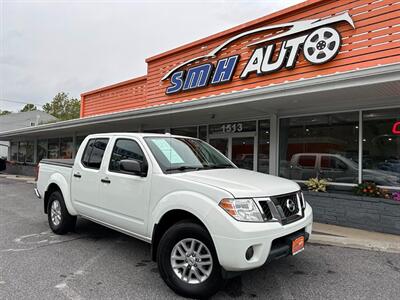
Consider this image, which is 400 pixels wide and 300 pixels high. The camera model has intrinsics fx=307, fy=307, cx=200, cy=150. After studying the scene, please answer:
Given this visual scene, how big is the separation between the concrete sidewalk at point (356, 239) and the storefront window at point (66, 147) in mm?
15657

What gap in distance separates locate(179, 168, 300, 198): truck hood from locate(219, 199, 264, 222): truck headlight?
A: 72 mm

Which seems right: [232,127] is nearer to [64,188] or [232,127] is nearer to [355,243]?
[355,243]

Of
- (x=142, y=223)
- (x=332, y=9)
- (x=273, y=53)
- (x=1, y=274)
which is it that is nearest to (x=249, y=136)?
(x=273, y=53)

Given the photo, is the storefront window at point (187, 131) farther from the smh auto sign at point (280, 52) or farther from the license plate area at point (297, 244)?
the license plate area at point (297, 244)

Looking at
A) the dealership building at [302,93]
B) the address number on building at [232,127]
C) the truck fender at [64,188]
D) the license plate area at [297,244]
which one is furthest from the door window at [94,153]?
the address number on building at [232,127]

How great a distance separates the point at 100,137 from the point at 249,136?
5.66 meters

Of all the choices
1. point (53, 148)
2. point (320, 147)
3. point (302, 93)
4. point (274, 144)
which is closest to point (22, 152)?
point (53, 148)

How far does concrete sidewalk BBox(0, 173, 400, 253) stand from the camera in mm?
5227

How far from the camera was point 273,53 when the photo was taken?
8977mm

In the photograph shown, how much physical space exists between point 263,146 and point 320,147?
5.92 feet

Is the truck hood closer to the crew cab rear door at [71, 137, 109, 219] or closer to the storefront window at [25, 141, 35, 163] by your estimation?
the crew cab rear door at [71, 137, 109, 219]

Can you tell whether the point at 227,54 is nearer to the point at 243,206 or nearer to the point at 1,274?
the point at 243,206

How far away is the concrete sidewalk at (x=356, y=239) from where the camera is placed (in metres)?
5.23

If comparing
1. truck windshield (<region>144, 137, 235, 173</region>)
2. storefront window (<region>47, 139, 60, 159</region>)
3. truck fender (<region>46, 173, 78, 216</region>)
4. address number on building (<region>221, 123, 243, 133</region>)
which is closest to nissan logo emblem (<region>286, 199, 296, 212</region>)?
truck windshield (<region>144, 137, 235, 173</region>)
